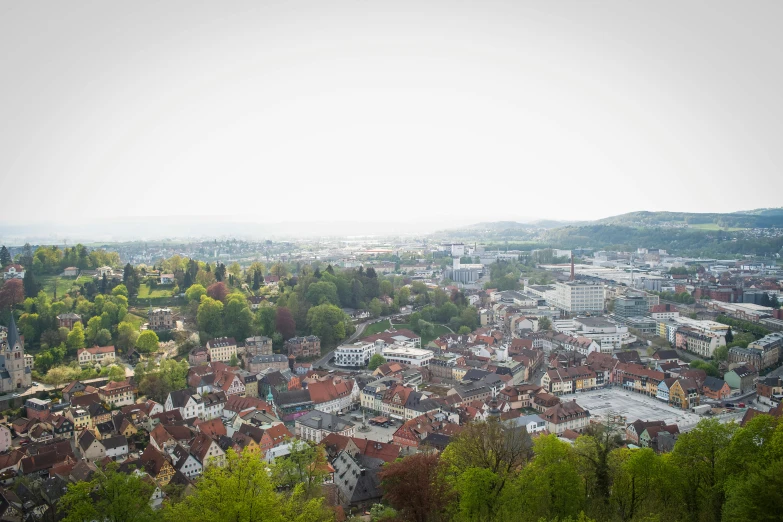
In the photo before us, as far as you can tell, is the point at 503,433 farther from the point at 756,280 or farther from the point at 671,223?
the point at 671,223

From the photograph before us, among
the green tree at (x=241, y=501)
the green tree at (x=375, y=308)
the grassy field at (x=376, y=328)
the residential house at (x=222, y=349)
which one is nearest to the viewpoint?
the green tree at (x=241, y=501)

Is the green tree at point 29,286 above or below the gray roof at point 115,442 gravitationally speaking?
above

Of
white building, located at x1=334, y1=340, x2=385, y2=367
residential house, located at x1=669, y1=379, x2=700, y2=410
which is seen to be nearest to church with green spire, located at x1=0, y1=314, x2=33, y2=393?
white building, located at x1=334, y1=340, x2=385, y2=367

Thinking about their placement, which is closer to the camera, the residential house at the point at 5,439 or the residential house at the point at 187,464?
the residential house at the point at 187,464

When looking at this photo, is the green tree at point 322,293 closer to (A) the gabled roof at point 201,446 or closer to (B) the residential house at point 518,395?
(B) the residential house at point 518,395

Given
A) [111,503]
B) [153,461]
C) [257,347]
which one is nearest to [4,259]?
[257,347]

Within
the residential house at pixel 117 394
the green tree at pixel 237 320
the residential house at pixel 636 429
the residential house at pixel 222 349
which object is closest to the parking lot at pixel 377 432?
the residential house at pixel 636 429

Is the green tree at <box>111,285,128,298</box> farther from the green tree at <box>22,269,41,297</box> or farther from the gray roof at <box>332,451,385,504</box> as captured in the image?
the gray roof at <box>332,451,385,504</box>
